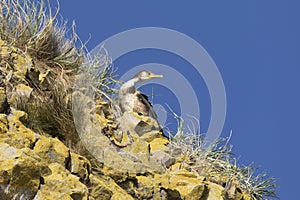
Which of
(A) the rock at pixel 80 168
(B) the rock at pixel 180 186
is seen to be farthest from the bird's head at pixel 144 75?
(A) the rock at pixel 80 168

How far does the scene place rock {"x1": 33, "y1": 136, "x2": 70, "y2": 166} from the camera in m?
7.36

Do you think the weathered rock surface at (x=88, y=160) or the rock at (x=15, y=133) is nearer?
the weathered rock surface at (x=88, y=160)

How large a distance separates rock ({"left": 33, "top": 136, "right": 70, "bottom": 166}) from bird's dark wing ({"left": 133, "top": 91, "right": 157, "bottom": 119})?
2.86 metres

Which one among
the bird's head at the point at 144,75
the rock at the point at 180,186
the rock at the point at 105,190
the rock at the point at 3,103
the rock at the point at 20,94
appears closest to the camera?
the rock at the point at 3,103

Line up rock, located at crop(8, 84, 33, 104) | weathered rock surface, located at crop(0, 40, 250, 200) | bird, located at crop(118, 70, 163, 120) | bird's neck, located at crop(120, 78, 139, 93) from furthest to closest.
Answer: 1. bird's neck, located at crop(120, 78, 139, 93)
2. bird, located at crop(118, 70, 163, 120)
3. rock, located at crop(8, 84, 33, 104)
4. weathered rock surface, located at crop(0, 40, 250, 200)

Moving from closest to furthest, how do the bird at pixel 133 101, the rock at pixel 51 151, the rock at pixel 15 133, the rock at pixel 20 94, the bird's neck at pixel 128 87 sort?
the rock at pixel 15 133 < the rock at pixel 51 151 < the rock at pixel 20 94 < the bird at pixel 133 101 < the bird's neck at pixel 128 87

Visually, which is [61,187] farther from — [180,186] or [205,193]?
[205,193]

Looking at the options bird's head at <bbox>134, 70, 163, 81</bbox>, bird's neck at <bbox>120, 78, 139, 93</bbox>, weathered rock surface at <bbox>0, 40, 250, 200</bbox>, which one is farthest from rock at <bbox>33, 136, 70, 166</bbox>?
bird's head at <bbox>134, 70, 163, 81</bbox>

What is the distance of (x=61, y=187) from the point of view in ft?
23.1

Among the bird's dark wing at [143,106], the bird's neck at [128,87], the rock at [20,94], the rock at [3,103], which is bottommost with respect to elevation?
the rock at [3,103]

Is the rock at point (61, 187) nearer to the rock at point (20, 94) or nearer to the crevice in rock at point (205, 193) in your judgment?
the rock at point (20, 94)

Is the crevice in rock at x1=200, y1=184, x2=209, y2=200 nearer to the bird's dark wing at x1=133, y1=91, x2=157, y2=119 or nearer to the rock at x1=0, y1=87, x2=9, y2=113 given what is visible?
the bird's dark wing at x1=133, y1=91, x2=157, y2=119

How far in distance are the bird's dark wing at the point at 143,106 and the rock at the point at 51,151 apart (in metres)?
2.86

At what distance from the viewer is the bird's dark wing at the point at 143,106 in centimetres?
1046
